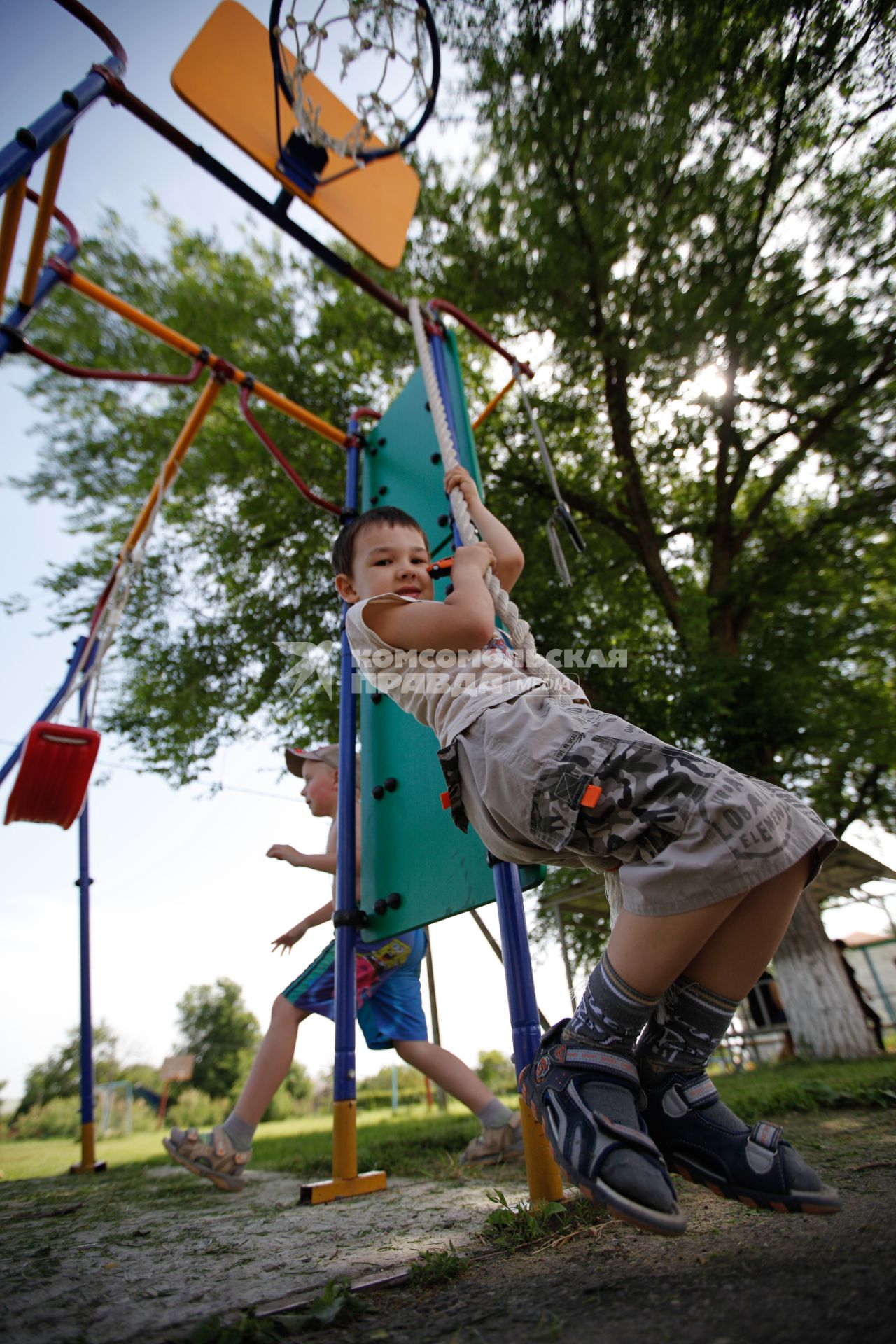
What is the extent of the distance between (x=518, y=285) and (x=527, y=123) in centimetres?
135

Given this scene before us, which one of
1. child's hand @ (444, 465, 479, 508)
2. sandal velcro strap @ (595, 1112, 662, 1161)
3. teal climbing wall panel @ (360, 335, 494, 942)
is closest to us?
sandal velcro strap @ (595, 1112, 662, 1161)

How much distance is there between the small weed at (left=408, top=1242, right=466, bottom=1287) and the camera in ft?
3.48

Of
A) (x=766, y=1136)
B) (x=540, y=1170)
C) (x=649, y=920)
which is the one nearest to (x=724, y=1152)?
(x=766, y=1136)

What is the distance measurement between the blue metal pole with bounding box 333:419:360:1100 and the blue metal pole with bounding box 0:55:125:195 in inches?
62.7

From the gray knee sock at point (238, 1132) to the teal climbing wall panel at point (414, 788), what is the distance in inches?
31.8

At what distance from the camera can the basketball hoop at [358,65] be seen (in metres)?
3.00

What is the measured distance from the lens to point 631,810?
1.09m

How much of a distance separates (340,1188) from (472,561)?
1.88 m

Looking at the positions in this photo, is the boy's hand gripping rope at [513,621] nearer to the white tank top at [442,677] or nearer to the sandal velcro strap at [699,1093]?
the white tank top at [442,677]

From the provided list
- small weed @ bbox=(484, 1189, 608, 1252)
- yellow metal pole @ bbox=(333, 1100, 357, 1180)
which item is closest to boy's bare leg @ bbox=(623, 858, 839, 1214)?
small weed @ bbox=(484, 1189, 608, 1252)

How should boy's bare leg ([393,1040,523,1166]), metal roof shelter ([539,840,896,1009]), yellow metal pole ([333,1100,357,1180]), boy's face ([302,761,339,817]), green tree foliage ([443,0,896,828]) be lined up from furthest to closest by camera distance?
metal roof shelter ([539,840,896,1009])
green tree foliage ([443,0,896,828])
boy's face ([302,761,339,817])
boy's bare leg ([393,1040,523,1166])
yellow metal pole ([333,1100,357,1180])

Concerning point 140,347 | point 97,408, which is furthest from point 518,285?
point 97,408

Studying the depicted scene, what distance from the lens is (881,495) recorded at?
7.55 m

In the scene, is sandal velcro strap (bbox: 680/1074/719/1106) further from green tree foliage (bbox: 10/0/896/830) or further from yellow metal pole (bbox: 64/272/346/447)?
green tree foliage (bbox: 10/0/896/830)
